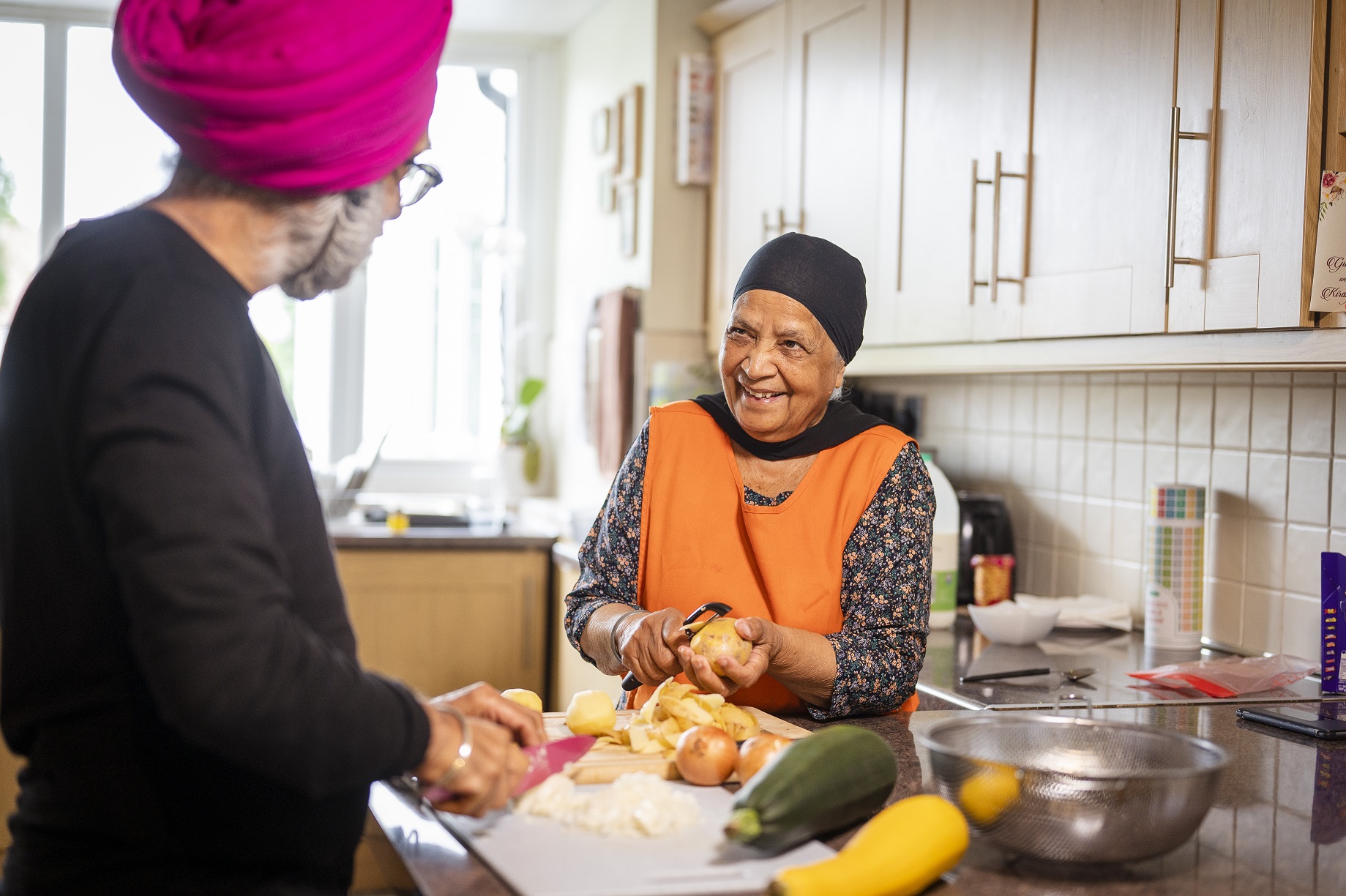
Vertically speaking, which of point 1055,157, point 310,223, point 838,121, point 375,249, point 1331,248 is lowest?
point 310,223

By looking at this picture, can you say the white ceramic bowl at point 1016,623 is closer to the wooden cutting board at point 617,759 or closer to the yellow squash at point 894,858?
the wooden cutting board at point 617,759

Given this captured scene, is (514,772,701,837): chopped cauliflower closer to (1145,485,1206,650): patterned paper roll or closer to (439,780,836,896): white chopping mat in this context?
(439,780,836,896): white chopping mat

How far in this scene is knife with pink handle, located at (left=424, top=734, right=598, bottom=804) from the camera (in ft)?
2.91

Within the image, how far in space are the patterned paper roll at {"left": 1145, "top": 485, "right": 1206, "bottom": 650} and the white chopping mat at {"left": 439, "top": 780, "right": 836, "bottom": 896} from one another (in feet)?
4.32

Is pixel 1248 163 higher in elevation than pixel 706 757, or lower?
higher

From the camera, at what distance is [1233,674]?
1740mm

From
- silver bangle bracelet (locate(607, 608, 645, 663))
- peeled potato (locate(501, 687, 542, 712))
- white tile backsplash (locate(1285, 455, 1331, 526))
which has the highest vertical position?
white tile backsplash (locate(1285, 455, 1331, 526))

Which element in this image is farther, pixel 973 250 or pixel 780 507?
pixel 973 250

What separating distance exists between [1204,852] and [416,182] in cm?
86

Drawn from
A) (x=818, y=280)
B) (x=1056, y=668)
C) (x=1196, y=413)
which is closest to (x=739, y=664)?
(x=818, y=280)

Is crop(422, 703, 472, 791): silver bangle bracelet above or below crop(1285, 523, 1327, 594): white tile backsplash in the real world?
below

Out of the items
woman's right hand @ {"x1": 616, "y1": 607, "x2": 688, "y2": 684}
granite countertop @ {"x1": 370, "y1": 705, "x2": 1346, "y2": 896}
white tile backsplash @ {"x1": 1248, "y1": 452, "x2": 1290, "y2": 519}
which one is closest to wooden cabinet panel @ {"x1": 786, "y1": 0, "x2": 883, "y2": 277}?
white tile backsplash @ {"x1": 1248, "y1": 452, "x2": 1290, "y2": 519}

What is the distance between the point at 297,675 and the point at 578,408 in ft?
10.4

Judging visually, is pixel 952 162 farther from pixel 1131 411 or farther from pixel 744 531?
pixel 744 531
